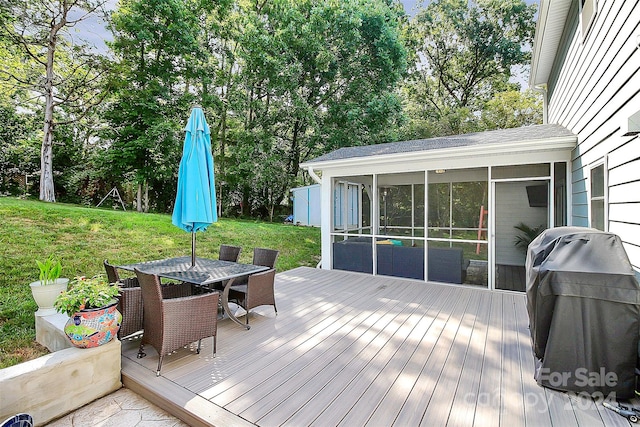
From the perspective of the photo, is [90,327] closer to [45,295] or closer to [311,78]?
[45,295]

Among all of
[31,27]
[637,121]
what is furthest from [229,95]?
[637,121]

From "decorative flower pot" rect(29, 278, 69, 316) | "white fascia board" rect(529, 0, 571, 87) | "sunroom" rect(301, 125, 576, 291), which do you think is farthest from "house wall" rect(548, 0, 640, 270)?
"decorative flower pot" rect(29, 278, 69, 316)

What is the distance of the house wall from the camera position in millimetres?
2760

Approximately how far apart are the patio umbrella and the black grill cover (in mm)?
3484

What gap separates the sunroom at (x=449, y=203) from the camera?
538 centimetres

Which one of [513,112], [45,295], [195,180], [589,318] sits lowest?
[45,295]

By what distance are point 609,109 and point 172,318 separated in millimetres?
4882

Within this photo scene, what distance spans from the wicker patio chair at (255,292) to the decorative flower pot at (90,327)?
1462 millimetres

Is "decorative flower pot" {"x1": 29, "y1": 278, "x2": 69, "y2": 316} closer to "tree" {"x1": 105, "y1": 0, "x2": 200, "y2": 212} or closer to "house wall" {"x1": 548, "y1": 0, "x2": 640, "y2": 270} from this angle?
"house wall" {"x1": 548, "y1": 0, "x2": 640, "y2": 270}

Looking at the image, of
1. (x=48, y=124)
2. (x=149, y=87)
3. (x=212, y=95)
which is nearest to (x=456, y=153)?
(x=212, y=95)

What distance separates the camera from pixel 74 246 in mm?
6066

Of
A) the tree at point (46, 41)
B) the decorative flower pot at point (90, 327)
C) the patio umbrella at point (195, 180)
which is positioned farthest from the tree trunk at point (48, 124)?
the decorative flower pot at point (90, 327)

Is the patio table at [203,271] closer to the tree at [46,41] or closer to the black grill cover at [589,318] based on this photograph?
the black grill cover at [589,318]

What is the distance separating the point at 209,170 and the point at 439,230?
230 inches
